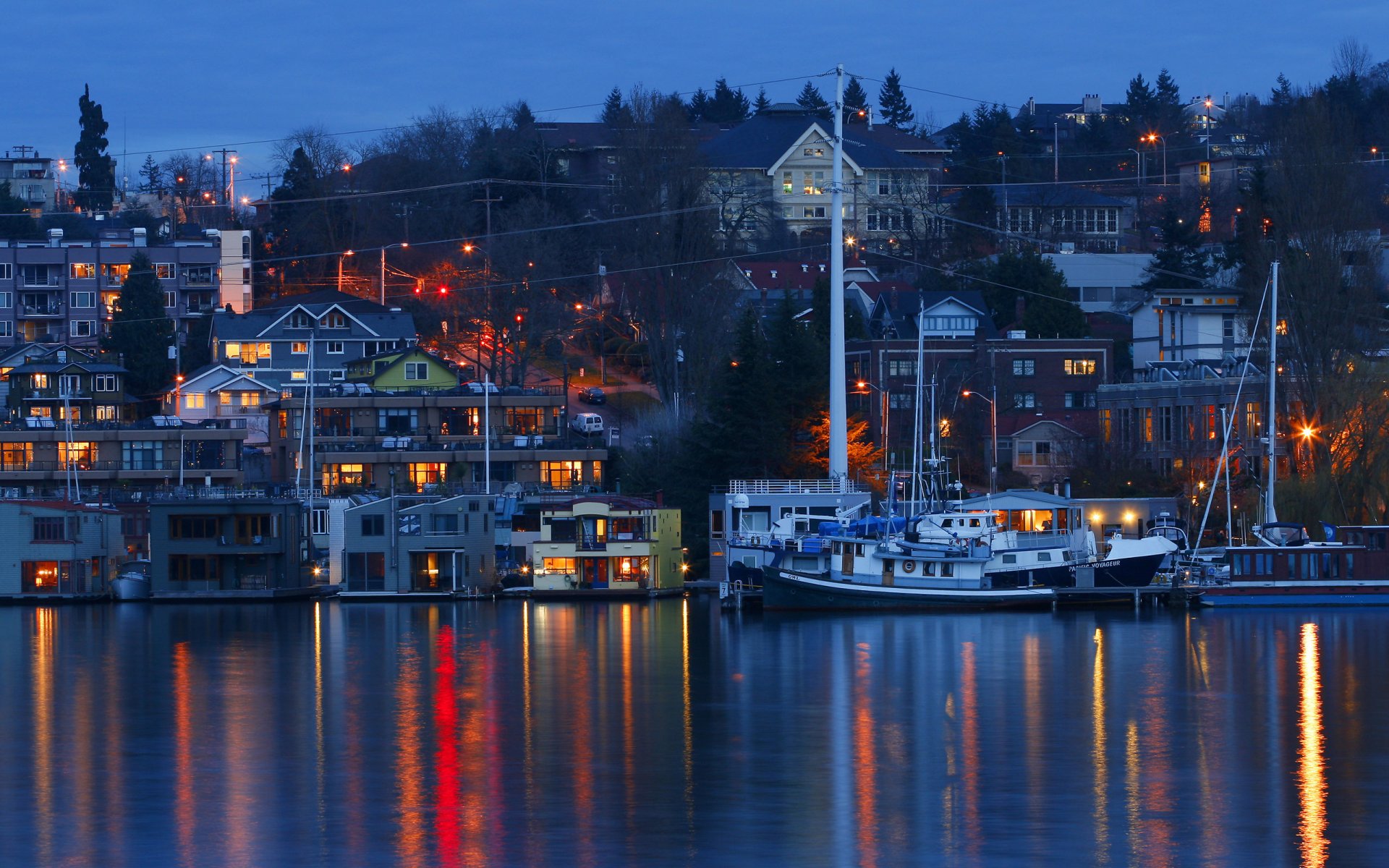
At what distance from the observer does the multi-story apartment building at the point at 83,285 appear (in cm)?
10731

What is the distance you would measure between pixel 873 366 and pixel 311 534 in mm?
28038

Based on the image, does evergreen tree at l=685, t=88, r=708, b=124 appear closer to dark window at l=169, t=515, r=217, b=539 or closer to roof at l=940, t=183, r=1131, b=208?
roof at l=940, t=183, r=1131, b=208

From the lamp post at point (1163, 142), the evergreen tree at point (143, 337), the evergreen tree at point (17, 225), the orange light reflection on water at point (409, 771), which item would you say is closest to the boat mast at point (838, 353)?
the orange light reflection on water at point (409, 771)

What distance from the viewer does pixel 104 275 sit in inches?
4245

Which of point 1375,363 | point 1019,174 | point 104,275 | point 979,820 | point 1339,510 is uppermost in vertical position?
point 1019,174

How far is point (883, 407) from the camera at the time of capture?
267 feet

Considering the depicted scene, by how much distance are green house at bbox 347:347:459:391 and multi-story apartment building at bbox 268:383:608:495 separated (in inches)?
92.9

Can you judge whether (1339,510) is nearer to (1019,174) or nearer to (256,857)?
(256,857)

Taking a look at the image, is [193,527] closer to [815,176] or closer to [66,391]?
[66,391]

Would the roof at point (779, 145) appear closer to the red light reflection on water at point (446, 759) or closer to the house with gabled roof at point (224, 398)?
the house with gabled roof at point (224, 398)

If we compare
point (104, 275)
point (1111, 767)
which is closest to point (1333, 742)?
point (1111, 767)

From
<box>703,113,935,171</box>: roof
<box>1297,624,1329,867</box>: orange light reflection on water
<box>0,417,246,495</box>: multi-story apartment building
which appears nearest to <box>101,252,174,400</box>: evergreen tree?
<box>0,417,246,495</box>: multi-story apartment building

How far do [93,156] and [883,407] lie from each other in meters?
91.4

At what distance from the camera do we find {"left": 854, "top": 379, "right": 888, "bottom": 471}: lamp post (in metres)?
76.6
